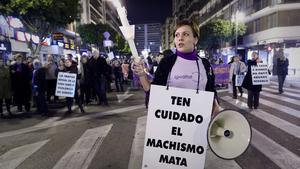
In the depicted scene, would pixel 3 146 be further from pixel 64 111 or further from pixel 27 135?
pixel 64 111

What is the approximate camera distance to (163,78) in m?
2.76

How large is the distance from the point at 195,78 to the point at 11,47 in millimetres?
27524

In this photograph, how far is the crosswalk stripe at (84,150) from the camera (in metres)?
5.00

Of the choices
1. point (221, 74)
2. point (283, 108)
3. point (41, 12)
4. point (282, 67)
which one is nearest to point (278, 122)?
point (283, 108)

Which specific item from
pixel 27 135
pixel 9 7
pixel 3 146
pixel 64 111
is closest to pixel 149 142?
pixel 3 146

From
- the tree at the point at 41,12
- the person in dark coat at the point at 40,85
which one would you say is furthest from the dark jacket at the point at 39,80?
the tree at the point at 41,12

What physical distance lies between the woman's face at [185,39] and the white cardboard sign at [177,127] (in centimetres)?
43

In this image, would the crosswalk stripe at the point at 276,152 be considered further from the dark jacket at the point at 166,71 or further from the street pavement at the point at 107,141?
the dark jacket at the point at 166,71

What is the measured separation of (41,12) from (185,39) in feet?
61.2

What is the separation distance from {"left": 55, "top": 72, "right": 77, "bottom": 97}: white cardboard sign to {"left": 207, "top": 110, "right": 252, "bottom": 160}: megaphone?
27.1 ft

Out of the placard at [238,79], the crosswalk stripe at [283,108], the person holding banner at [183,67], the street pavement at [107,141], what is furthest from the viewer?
the placard at [238,79]

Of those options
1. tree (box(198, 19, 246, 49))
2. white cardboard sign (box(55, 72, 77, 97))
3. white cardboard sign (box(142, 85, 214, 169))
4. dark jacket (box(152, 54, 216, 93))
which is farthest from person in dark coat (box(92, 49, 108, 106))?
tree (box(198, 19, 246, 49))

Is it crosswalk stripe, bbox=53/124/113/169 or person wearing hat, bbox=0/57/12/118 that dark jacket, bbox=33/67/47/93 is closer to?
person wearing hat, bbox=0/57/12/118

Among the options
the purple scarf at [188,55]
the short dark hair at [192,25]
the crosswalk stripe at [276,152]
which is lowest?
the crosswalk stripe at [276,152]
